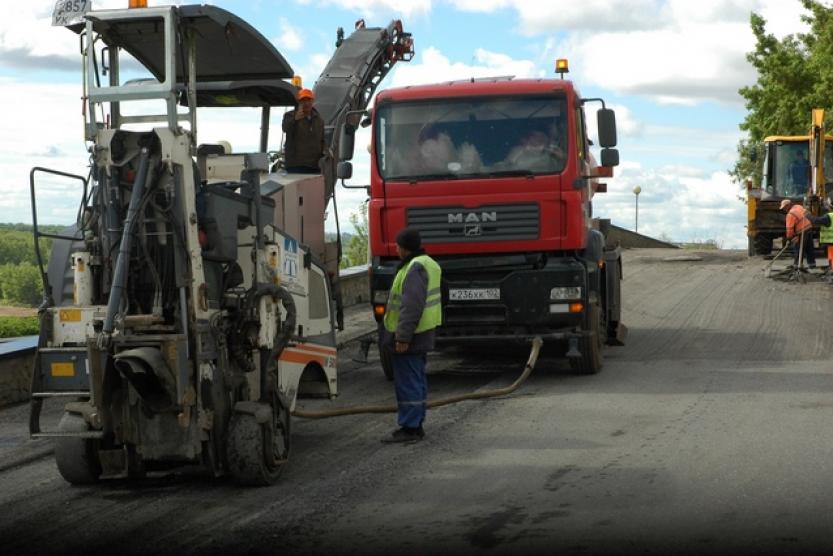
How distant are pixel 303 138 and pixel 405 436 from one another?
414 centimetres

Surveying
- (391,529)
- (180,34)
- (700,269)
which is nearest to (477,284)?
(180,34)

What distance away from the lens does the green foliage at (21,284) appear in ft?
31.5

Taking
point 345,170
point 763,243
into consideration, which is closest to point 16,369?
point 345,170

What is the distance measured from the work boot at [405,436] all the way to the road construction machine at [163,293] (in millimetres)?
978

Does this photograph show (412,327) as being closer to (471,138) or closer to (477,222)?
(477,222)

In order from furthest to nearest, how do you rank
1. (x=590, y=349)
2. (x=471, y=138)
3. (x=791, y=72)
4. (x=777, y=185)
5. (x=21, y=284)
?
(x=791, y=72), (x=777, y=185), (x=590, y=349), (x=471, y=138), (x=21, y=284)

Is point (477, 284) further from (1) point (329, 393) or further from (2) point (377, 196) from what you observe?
(1) point (329, 393)

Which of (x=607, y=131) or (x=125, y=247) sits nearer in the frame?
(x=125, y=247)

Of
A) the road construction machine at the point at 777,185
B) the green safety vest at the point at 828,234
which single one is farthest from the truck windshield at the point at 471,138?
the road construction machine at the point at 777,185

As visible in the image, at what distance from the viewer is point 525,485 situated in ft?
28.5

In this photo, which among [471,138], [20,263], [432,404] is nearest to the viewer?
[432,404]

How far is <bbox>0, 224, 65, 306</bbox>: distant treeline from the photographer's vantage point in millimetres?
9195

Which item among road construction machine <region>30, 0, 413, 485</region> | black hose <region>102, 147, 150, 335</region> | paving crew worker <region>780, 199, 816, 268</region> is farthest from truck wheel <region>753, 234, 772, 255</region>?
black hose <region>102, 147, 150, 335</region>

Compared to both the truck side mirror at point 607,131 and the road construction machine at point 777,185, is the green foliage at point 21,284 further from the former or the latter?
the road construction machine at point 777,185
